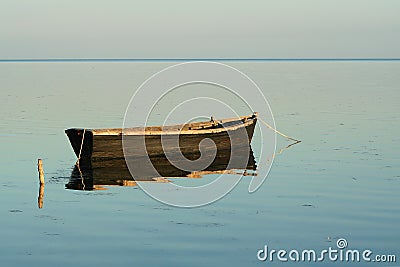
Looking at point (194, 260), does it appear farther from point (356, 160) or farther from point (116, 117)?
point (116, 117)

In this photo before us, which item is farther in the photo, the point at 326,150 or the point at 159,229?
the point at 326,150

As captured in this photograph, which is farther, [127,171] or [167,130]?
[167,130]

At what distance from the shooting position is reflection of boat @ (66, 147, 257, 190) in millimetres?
25656

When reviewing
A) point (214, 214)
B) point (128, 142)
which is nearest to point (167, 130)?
point (128, 142)

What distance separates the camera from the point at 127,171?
92.2ft

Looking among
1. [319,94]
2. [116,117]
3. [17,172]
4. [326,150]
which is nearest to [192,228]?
[17,172]

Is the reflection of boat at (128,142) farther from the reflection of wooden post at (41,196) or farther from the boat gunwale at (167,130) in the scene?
the reflection of wooden post at (41,196)

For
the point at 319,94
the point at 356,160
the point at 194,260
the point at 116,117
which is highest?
the point at 319,94

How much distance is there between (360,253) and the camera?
53.7 feet

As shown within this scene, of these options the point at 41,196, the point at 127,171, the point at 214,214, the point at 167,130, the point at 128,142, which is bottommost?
the point at 214,214

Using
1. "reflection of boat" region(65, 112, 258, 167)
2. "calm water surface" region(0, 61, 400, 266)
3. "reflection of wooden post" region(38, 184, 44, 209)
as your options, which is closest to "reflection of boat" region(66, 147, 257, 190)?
"reflection of boat" region(65, 112, 258, 167)

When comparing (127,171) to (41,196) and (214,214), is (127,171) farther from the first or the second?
(214,214)

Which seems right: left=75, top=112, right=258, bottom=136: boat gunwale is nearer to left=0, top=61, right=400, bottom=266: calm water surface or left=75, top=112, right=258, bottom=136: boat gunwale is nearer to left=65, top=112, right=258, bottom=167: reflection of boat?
left=65, top=112, right=258, bottom=167: reflection of boat

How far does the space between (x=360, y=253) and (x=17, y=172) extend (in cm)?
1525
